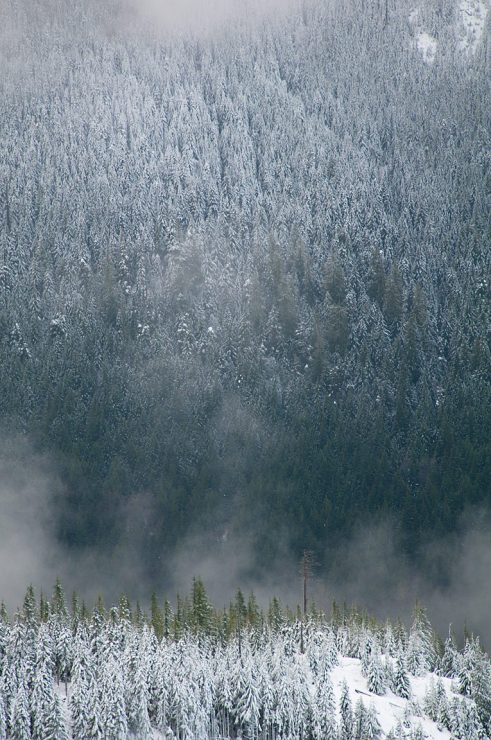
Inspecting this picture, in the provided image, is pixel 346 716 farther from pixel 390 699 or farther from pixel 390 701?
pixel 390 699

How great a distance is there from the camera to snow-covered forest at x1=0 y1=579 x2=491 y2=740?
140375 mm

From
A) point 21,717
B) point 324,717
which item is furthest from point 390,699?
point 21,717

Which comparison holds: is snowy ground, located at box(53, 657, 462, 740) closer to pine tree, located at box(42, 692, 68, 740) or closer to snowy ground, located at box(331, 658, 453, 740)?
snowy ground, located at box(331, 658, 453, 740)

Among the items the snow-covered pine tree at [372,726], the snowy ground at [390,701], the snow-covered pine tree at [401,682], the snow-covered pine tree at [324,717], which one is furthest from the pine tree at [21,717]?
the snow-covered pine tree at [401,682]

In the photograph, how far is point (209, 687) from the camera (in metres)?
149

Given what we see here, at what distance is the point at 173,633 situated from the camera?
168625mm

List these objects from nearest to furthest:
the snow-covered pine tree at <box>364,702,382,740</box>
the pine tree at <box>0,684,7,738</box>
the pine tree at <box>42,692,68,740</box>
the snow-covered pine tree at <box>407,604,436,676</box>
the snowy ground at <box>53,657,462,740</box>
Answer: the pine tree at <box>42,692,68,740</box> < the pine tree at <box>0,684,7,738</box> < the snow-covered pine tree at <box>364,702,382,740</box> < the snowy ground at <box>53,657,462,740</box> < the snow-covered pine tree at <box>407,604,436,676</box>

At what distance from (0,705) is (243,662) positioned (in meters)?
31.1

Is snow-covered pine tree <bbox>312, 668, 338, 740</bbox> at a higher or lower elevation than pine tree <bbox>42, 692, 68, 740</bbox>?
lower

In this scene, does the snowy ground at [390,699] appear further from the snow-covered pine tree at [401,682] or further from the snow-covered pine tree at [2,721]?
the snow-covered pine tree at [2,721]

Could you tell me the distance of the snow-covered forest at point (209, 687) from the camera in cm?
14038

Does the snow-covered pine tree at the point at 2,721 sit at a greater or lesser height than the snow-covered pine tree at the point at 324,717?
greater

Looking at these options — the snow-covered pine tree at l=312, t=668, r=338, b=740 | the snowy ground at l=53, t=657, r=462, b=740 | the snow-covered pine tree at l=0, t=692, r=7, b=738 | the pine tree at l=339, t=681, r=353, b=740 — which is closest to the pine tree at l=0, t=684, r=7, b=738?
the snow-covered pine tree at l=0, t=692, r=7, b=738

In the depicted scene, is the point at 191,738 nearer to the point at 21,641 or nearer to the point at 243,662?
the point at 243,662
